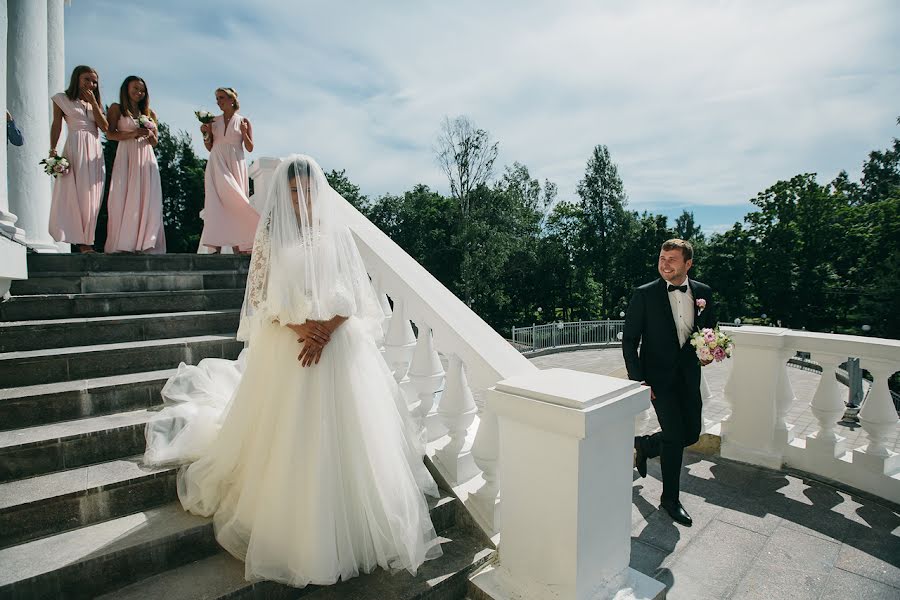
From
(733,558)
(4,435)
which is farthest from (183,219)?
(733,558)

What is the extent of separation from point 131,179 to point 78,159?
58 centimetres

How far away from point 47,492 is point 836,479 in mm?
5546

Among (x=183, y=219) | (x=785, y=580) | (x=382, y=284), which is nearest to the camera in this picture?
(x=785, y=580)

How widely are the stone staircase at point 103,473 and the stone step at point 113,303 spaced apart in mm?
10

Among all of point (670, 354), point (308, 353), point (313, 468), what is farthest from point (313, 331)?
point (670, 354)

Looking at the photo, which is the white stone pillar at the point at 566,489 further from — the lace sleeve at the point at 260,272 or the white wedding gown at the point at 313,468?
the lace sleeve at the point at 260,272

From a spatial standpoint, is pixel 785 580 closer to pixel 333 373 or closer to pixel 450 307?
pixel 450 307

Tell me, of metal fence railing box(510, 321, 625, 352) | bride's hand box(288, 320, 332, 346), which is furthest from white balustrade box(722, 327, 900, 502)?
metal fence railing box(510, 321, 625, 352)

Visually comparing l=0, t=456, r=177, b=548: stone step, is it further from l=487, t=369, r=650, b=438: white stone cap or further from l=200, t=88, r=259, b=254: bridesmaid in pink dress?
l=200, t=88, r=259, b=254: bridesmaid in pink dress

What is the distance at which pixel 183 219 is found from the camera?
3097 centimetres

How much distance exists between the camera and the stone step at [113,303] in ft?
12.4

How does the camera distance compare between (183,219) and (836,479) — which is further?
(183,219)

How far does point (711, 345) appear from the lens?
330 cm

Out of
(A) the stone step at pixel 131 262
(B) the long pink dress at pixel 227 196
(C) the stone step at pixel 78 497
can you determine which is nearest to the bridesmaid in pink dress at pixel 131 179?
(A) the stone step at pixel 131 262
